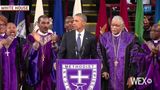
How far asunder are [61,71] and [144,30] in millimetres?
3421

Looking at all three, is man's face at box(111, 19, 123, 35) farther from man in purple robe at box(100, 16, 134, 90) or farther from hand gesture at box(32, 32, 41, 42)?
hand gesture at box(32, 32, 41, 42)

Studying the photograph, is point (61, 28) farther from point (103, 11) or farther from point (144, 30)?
point (144, 30)

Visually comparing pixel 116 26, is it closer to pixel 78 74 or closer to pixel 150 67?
pixel 150 67

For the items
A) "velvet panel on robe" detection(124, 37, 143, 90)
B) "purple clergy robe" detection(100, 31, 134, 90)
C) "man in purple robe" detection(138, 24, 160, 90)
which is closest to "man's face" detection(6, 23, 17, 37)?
"purple clergy robe" detection(100, 31, 134, 90)

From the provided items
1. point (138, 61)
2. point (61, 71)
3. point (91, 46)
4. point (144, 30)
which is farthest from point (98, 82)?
point (144, 30)

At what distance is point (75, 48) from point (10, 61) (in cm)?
111

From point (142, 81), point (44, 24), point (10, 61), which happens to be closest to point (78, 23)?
point (44, 24)

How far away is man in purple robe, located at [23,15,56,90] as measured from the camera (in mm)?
7992

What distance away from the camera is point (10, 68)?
7.98 metres

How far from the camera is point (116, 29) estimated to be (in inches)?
300

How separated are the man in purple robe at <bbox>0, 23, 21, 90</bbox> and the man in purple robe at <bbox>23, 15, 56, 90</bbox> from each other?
185 millimetres

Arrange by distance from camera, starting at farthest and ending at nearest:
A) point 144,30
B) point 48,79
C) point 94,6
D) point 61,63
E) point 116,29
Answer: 1. point 94,6
2. point 144,30
3. point 48,79
4. point 116,29
5. point 61,63

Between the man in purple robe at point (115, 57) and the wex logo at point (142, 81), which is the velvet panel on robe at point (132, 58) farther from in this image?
the wex logo at point (142, 81)

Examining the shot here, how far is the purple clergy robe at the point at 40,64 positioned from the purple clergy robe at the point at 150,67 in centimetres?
145
